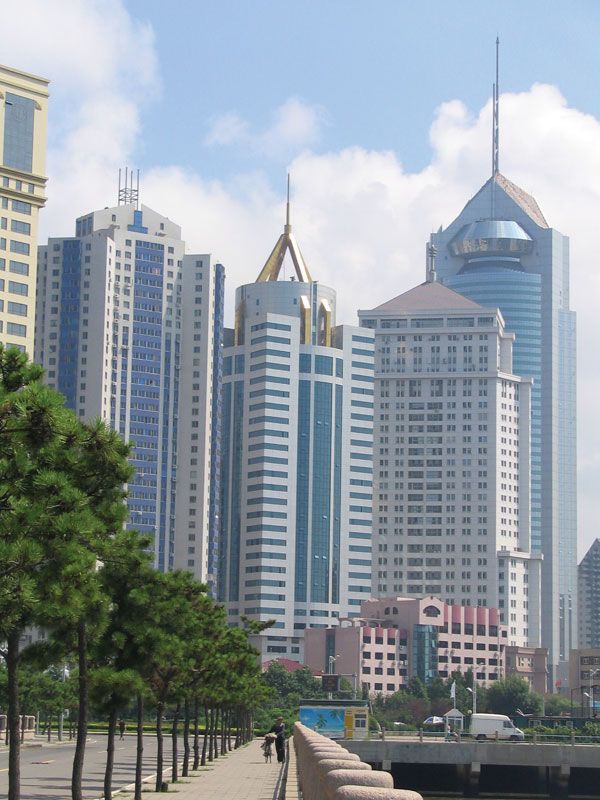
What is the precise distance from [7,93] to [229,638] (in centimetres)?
7946

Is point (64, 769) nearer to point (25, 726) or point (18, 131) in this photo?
point (25, 726)

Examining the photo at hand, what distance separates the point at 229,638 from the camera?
82375 millimetres

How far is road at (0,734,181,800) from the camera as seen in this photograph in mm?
56156

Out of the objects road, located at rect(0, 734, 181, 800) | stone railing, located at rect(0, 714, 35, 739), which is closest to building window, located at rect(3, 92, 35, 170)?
stone railing, located at rect(0, 714, 35, 739)

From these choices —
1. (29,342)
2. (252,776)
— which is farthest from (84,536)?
(29,342)

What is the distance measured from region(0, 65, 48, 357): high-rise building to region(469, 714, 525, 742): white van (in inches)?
2274

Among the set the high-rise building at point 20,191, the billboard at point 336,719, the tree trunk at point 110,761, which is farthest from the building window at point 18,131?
the tree trunk at point 110,761

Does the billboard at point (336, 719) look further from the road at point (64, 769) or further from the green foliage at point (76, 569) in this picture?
the green foliage at point (76, 569)

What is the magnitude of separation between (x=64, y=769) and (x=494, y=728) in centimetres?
5525

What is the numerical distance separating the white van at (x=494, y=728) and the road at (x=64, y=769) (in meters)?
25.6

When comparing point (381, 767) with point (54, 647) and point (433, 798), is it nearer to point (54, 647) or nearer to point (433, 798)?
point (433, 798)

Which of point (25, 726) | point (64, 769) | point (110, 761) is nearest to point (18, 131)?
point (25, 726)

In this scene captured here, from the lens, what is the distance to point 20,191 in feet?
488

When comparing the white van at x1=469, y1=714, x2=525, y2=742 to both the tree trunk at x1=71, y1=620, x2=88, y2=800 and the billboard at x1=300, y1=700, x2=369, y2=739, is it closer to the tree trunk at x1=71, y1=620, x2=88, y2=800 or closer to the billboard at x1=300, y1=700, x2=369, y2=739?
the billboard at x1=300, y1=700, x2=369, y2=739
